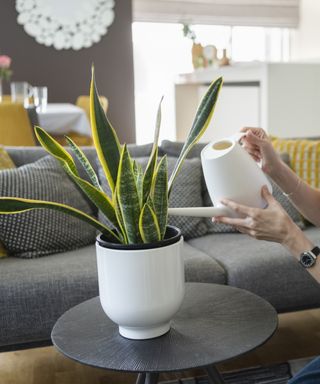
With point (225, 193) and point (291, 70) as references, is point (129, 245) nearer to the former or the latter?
point (225, 193)

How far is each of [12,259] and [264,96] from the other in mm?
2764

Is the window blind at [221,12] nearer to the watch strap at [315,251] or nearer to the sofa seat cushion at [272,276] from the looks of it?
the sofa seat cushion at [272,276]

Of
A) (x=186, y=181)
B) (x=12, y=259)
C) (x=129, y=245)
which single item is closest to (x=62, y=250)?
(x=12, y=259)

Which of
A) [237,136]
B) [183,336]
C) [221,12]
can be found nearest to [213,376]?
A: [183,336]

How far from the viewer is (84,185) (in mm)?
1062

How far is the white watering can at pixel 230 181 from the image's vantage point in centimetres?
108

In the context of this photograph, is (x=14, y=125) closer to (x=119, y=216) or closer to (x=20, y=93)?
(x=20, y=93)

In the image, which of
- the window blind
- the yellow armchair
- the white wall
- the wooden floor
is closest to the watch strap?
the wooden floor

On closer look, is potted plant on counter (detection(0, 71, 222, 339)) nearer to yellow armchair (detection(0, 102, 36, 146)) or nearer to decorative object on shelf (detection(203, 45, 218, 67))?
yellow armchair (detection(0, 102, 36, 146))

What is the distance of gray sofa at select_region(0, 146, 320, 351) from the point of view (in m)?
1.63

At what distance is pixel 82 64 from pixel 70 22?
462mm

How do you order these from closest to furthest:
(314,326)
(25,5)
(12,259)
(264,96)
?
1. (12,259)
2. (314,326)
3. (264,96)
4. (25,5)

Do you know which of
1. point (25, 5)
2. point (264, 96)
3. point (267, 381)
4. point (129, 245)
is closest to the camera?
point (129, 245)

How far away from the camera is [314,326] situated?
2188 mm
